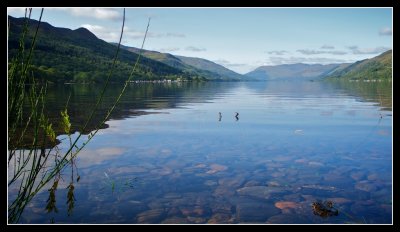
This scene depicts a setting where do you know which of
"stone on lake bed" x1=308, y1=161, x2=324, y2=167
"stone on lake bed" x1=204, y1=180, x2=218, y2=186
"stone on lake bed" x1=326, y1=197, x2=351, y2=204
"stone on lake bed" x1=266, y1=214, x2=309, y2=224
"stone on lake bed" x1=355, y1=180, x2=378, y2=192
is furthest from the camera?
"stone on lake bed" x1=308, y1=161, x2=324, y2=167

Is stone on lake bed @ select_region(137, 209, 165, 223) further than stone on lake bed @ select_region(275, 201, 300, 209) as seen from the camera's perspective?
No

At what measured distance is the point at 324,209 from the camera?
11.1 meters

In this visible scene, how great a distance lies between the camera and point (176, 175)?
15156 millimetres

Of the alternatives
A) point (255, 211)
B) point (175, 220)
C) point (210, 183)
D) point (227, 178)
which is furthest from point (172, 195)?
point (255, 211)

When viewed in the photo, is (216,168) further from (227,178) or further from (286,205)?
(286,205)

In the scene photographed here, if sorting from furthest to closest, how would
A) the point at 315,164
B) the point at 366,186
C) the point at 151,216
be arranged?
the point at 315,164 < the point at 366,186 < the point at 151,216

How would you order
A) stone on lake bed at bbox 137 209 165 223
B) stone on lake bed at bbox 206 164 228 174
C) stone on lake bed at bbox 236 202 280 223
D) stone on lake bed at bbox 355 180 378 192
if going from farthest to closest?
stone on lake bed at bbox 206 164 228 174
stone on lake bed at bbox 355 180 378 192
stone on lake bed at bbox 236 202 280 223
stone on lake bed at bbox 137 209 165 223

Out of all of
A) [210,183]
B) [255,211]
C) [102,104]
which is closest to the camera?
[255,211]

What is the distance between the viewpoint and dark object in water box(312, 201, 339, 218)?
10891 millimetres

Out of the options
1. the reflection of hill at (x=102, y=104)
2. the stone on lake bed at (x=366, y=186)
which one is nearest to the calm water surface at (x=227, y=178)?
the stone on lake bed at (x=366, y=186)

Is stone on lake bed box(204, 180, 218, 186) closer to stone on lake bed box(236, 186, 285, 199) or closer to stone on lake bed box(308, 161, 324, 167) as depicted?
stone on lake bed box(236, 186, 285, 199)

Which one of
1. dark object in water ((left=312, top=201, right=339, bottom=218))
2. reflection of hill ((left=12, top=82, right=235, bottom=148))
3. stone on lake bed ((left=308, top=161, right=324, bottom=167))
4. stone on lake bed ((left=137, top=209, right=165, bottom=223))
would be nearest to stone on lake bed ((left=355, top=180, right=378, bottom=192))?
dark object in water ((left=312, top=201, right=339, bottom=218))
